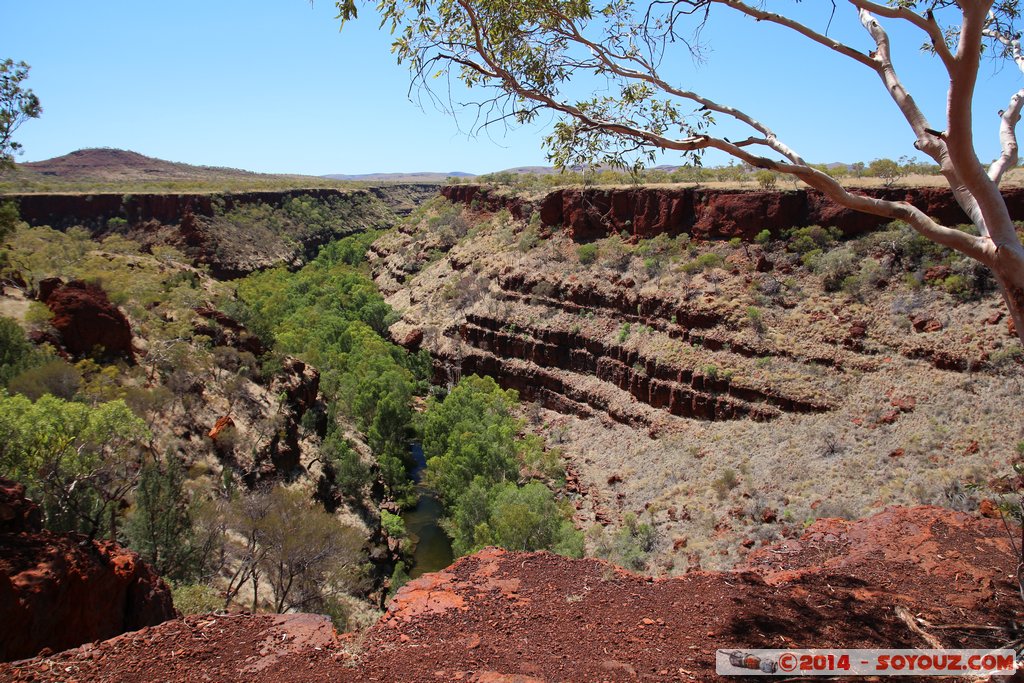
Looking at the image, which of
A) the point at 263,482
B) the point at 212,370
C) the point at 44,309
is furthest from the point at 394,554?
the point at 44,309

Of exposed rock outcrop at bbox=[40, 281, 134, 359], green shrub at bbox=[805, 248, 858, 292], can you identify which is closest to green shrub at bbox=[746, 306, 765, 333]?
green shrub at bbox=[805, 248, 858, 292]

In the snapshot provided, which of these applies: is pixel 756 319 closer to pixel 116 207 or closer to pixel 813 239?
pixel 813 239

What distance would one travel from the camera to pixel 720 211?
34250 millimetres

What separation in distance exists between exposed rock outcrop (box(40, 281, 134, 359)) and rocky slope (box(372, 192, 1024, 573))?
1889 cm

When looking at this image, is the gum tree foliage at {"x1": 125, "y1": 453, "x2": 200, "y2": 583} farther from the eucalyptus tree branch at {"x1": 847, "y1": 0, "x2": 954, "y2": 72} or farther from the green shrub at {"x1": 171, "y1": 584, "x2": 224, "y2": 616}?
the eucalyptus tree branch at {"x1": 847, "y1": 0, "x2": 954, "y2": 72}

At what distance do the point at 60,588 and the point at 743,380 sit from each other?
79.3 feet

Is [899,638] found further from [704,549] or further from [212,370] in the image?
[212,370]

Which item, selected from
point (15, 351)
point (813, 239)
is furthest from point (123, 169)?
point (813, 239)

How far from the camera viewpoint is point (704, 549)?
60.6 ft

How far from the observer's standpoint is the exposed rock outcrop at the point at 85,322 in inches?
Result: 854

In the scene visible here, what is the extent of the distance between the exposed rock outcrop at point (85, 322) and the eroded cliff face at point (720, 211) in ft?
61.0

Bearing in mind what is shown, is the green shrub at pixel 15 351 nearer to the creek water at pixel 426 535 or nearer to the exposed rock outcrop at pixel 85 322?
the exposed rock outcrop at pixel 85 322

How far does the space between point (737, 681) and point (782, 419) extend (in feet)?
68.1

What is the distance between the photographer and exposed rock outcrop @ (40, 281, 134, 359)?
21.7 metres
